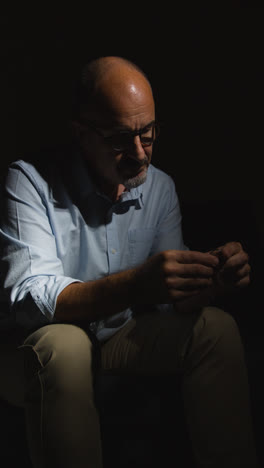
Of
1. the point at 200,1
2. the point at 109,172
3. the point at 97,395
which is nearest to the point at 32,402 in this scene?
the point at 97,395

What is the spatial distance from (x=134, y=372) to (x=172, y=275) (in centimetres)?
41

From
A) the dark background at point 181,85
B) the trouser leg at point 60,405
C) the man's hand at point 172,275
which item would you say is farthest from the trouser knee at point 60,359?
the dark background at point 181,85

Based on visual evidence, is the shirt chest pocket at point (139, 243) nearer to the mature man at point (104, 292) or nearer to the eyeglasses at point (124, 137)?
the mature man at point (104, 292)

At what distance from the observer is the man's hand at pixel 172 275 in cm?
133

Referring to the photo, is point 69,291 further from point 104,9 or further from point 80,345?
point 104,9

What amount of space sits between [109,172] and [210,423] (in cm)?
80

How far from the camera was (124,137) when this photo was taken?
1.51 m

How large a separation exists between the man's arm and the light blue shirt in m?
0.05

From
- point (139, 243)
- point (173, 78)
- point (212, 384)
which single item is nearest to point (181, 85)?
point (173, 78)

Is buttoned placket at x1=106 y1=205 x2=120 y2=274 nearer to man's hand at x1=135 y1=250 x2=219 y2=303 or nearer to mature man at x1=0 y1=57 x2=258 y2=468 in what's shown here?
mature man at x1=0 y1=57 x2=258 y2=468

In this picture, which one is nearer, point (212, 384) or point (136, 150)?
point (212, 384)

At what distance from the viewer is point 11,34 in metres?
2.36

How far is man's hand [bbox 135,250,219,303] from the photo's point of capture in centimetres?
133

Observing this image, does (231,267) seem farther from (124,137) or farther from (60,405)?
(60,405)
